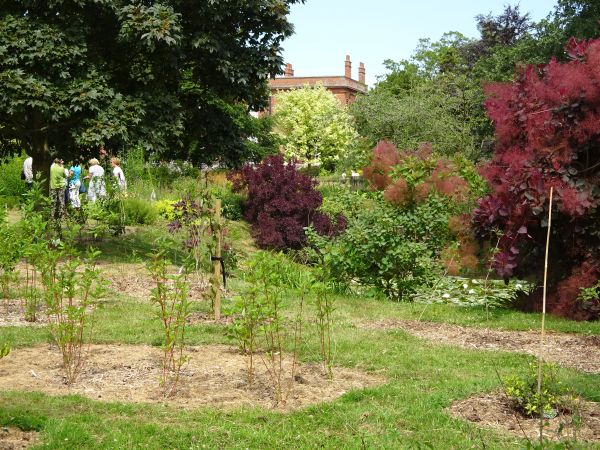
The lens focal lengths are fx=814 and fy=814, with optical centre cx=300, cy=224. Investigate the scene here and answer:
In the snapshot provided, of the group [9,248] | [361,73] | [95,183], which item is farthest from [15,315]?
[361,73]

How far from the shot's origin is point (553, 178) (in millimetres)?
8641

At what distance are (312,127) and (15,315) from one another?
3988 centimetres

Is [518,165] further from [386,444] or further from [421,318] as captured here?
[386,444]

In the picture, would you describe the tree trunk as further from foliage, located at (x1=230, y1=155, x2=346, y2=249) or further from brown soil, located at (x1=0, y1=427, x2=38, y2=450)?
brown soil, located at (x1=0, y1=427, x2=38, y2=450)

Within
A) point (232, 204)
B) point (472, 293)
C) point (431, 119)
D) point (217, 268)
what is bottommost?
point (472, 293)

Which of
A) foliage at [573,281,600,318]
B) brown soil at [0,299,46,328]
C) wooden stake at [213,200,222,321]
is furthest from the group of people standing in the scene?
foliage at [573,281,600,318]

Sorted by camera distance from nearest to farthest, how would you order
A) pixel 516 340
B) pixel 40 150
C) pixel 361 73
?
pixel 516 340 → pixel 40 150 → pixel 361 73

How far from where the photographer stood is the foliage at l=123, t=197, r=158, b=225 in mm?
16797

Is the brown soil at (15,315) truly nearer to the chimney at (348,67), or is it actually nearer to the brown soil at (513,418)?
the brown soil at (513,418)

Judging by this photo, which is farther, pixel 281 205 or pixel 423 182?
pixel 281 205

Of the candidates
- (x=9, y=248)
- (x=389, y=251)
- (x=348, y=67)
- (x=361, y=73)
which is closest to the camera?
(x=9, y=248)

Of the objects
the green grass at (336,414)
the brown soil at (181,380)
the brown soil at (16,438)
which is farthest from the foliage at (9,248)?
the brown soil at (16,438)

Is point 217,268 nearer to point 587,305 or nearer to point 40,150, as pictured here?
point 587,305

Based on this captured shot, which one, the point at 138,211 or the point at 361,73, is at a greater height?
the point at 361,73
